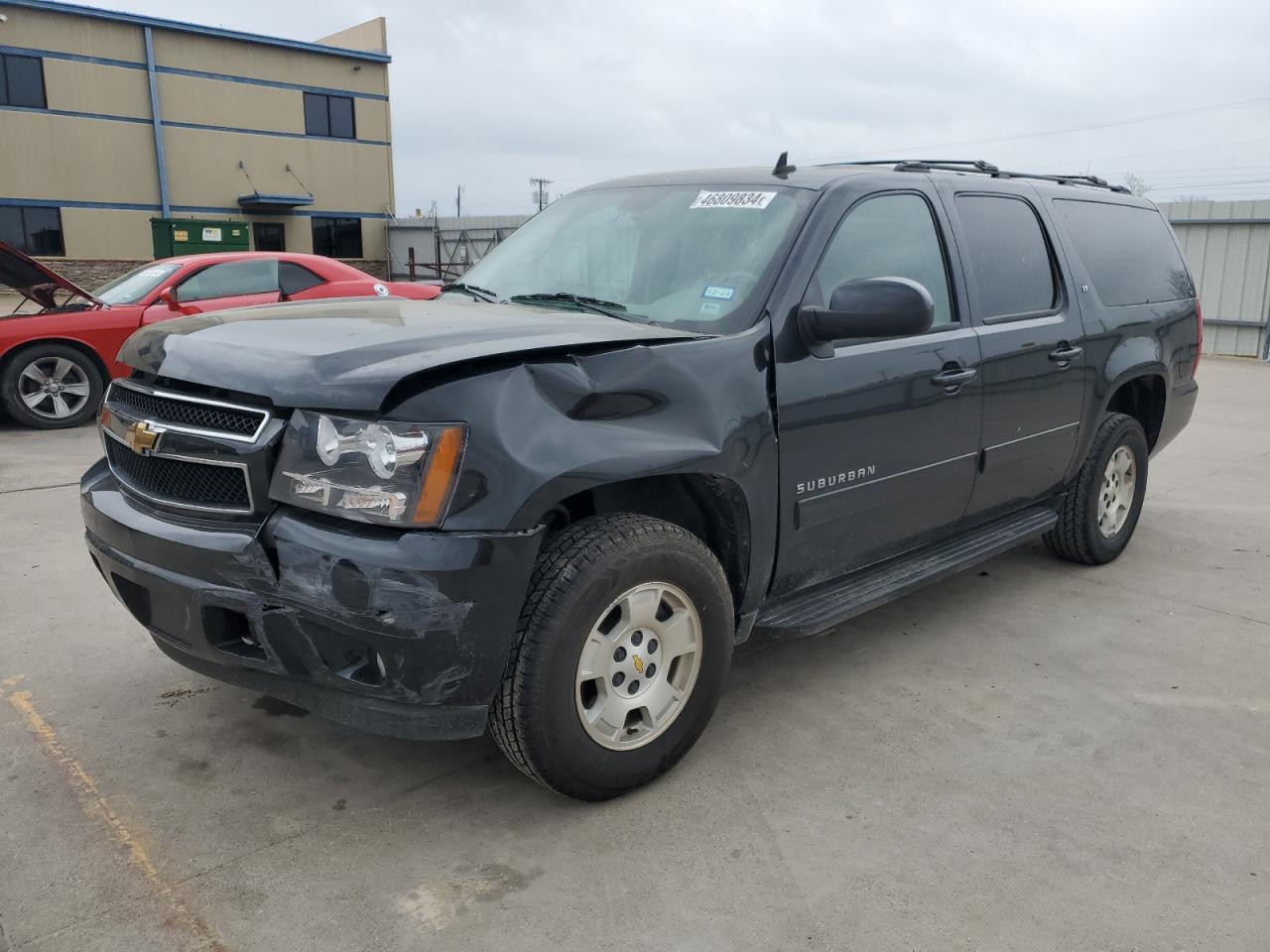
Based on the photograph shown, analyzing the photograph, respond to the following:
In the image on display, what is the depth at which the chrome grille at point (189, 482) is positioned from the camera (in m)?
2.54

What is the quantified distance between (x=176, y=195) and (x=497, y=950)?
3040 cm

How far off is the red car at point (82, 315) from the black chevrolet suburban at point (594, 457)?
4.97 meters

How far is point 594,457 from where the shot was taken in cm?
254

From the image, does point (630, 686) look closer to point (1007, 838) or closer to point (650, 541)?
point (650, 541)

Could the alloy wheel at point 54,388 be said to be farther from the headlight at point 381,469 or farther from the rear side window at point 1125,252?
the rear side window at point 1125,252

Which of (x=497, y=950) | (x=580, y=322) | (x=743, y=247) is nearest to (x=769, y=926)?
(x=497, y=950)

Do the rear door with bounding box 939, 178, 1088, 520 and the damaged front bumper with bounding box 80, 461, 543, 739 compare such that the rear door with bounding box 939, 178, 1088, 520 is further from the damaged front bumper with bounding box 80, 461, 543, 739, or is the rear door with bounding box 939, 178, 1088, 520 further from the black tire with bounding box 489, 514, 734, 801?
the damaged front bumper with bounding box 80, 461, 543, 739

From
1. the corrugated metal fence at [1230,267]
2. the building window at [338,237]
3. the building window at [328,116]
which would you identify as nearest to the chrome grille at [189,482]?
the corrugated metal fence at [1230,267]

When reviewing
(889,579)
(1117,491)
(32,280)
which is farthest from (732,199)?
(32,280)

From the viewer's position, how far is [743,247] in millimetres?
3312

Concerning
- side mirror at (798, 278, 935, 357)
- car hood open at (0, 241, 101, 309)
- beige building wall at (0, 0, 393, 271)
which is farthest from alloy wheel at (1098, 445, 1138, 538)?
beige building wall at (0, 0, 393, 271)

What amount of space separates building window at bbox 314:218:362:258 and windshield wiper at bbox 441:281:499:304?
29059mm

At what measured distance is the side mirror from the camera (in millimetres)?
2992

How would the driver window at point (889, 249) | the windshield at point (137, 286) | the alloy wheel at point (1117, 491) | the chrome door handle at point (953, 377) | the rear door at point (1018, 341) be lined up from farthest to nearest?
the windshield at point (137, 286) → the alloy wheel at point (1117, 491) → the rear door at point (1018, 341) → the chrome door handle at point (953, 377) → the driver window at point (889, 249)
